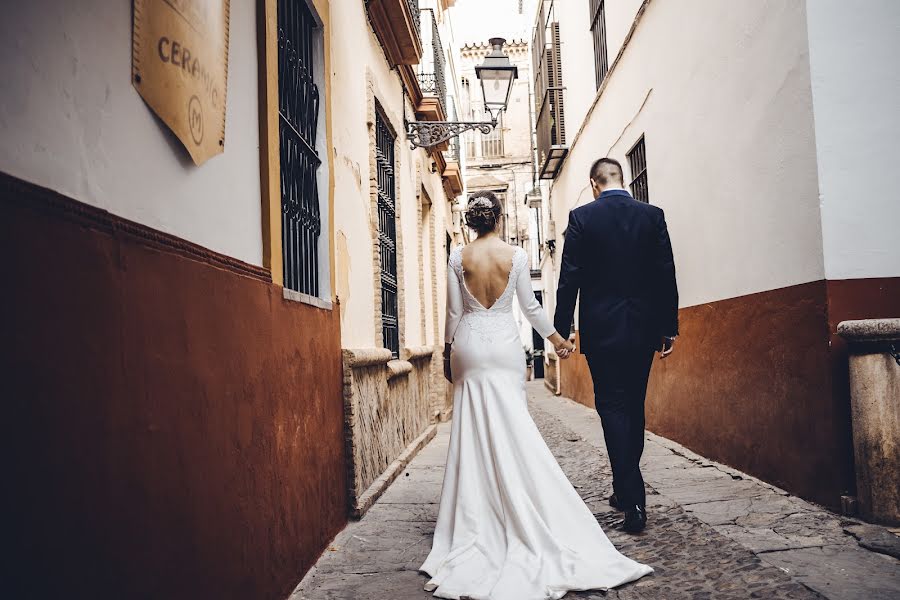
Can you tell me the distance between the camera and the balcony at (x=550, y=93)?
14.6 m

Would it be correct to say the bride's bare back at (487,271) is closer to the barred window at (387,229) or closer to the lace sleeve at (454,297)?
the lace sleeve at (454,297)

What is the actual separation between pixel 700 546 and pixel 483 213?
2.02 meters

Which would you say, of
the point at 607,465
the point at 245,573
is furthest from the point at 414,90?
the point at 245,573

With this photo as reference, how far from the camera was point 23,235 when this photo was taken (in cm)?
150

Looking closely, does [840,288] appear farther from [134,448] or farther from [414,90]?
[414,90]

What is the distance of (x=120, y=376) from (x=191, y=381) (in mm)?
477

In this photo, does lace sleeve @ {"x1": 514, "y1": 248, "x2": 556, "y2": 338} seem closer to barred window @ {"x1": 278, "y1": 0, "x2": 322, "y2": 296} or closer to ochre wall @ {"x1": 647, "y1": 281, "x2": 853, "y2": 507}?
barred window @ {"x1": 278, "y1": 0, "x2": 322, "y2": 296}

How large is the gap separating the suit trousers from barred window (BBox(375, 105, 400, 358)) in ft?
11.6

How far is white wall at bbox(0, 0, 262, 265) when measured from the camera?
5.13 ft

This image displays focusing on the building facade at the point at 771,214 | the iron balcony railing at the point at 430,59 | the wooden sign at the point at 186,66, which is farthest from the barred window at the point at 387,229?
Answer: the wooden sign at the point at 186,66

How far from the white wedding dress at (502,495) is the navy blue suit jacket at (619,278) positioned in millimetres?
368

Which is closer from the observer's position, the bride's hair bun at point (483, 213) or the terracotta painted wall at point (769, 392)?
the bride's hair bun at point (483, 213)

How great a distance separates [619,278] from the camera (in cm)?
437

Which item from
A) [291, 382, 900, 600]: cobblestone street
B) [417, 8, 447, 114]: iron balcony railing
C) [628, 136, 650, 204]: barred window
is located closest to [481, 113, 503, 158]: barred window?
[417, 8, 447, 114]: iron balcony railing
